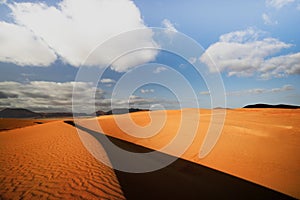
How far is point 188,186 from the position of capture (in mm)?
6922

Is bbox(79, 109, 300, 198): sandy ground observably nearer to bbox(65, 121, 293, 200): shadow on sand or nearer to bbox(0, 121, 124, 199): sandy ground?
bbox(65, 121, 293, 200): shadow on sand

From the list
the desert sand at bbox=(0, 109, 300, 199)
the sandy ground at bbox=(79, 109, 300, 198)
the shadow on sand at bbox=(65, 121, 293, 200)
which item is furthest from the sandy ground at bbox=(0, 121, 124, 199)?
the sandy ground at bbox=(79, 109, 300, 198)

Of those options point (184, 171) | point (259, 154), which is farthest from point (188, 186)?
point (259, 154)

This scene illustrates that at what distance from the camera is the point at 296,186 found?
6.59 metres

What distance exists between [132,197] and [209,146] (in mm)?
7463

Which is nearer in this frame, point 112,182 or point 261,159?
point 112,182

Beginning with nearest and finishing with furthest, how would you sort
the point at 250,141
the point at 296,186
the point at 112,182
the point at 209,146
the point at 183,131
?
the point at 112,182 < the point at 296,186 < the point at 250,141 < the point at 209,146 < the point at 183,131

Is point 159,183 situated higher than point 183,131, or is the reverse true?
point 183,131

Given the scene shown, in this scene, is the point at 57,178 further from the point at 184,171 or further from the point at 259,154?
the point at 259,154

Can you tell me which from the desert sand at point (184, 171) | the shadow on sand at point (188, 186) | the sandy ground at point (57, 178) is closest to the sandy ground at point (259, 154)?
the desert sand at point (184, 171)

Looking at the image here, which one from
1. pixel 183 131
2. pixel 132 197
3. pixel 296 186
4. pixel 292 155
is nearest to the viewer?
pixel 132 197

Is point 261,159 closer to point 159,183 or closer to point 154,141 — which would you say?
point 159,183

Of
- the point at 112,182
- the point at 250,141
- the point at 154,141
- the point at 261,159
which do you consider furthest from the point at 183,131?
the point at 112,182

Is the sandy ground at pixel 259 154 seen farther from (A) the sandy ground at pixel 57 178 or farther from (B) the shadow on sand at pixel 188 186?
(A) the sandy ground at pixel 57 178
